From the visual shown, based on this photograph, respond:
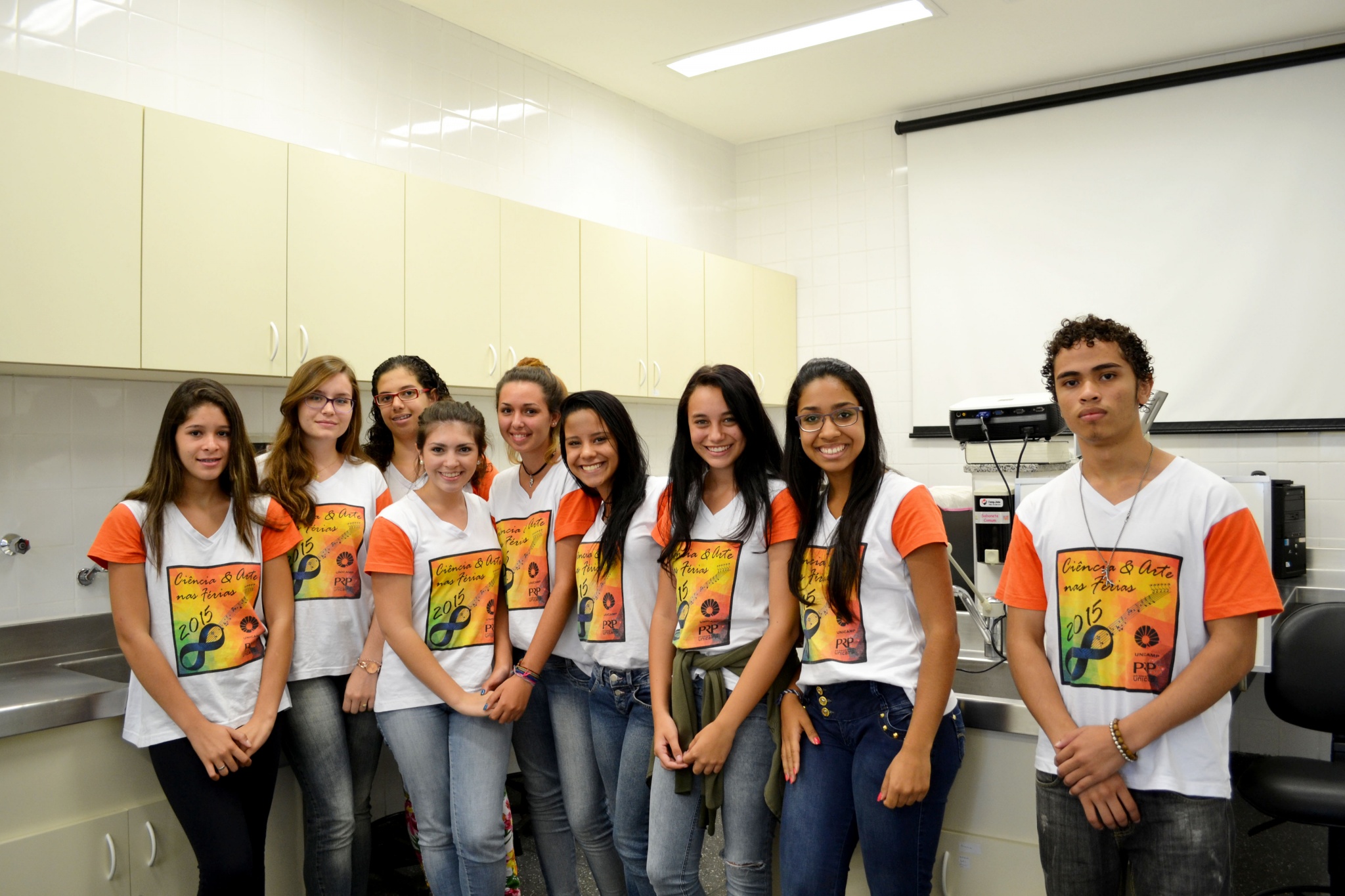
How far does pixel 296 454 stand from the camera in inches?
84.2

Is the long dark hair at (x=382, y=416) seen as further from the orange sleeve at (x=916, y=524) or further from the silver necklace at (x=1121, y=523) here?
the silver necklace at (x=1121, y=523)

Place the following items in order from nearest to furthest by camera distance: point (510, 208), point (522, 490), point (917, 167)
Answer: point (522, 490)
point (510, 208)
point (917, 167)

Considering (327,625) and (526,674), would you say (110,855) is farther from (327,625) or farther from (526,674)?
(526,674)

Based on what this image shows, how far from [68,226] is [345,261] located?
0.75m

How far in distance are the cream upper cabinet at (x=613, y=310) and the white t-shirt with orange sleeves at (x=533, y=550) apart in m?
1.52

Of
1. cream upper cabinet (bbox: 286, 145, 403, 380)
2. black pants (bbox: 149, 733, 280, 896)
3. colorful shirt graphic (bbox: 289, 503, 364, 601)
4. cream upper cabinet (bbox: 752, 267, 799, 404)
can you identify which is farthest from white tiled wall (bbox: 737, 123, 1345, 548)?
black pants (bbox: 149, 733, 280, 896)

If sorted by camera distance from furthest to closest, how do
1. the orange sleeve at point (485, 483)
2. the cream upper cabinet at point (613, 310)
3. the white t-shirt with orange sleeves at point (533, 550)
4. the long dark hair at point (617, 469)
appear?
the cream upper cabinet at point (613, 310) → the orange sleeve at point (485, 483) → the white t-shirt with orange sleeves at point (533, 550) → the long dark hair at point (617, 469)

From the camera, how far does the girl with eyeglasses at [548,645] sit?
201 cm

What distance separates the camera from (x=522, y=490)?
7.16ft

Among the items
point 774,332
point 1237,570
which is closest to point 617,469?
point 1237,570

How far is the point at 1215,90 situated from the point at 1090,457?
10.7ft

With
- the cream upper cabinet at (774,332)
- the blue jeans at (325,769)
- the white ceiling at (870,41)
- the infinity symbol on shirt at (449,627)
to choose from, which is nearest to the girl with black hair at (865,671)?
the infinity symbol on shirt at (449,627)

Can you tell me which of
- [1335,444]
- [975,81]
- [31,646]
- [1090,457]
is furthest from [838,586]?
[975,81]

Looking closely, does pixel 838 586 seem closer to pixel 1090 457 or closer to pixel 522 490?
pixel 1090 457
